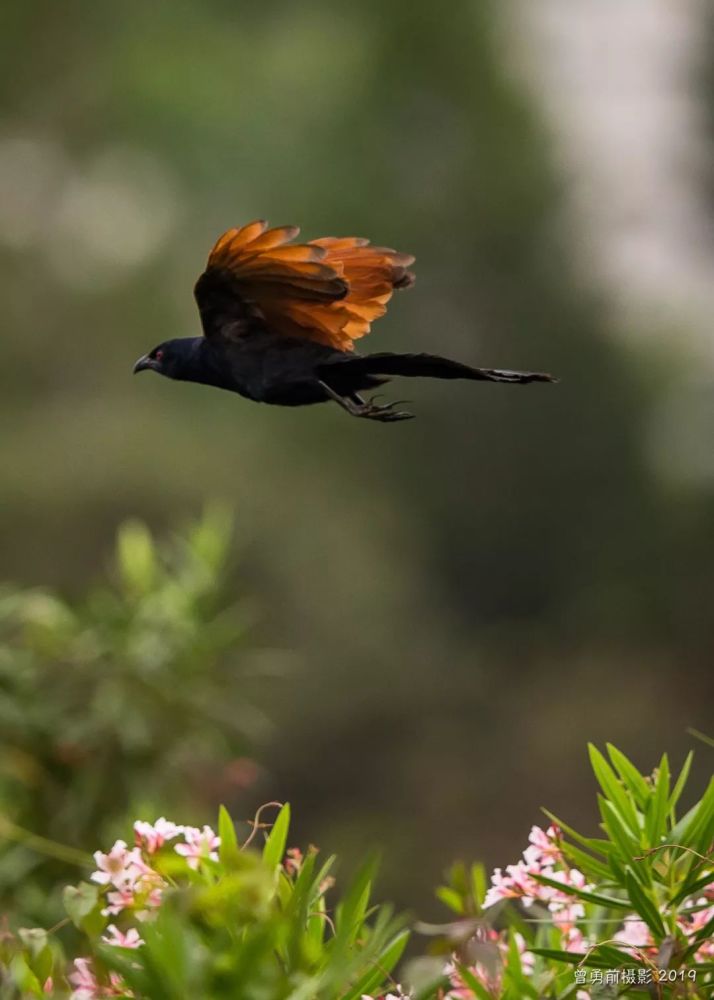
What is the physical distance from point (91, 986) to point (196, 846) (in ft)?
0.34

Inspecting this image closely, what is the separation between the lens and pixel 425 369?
0.62m

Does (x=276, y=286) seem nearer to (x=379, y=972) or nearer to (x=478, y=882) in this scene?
(x=379, y=972)

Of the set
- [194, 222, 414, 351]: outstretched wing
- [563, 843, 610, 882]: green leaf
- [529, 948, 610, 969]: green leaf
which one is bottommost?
[529, 948, 610, 969]: green leaf

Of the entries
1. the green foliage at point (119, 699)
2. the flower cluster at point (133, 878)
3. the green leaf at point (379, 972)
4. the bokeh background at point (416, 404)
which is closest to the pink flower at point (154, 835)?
the flower cluster at point (133, 878)

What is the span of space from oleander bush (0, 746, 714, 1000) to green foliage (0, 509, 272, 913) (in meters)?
0.88

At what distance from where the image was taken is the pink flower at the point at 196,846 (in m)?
0.89

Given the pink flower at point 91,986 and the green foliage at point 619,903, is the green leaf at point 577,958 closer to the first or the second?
the green foliage at point 619,903

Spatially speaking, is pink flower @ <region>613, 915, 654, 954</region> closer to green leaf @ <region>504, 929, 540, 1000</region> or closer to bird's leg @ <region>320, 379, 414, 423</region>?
green leaf @ <region>504, 929, 540, 1000</region>

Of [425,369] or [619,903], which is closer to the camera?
[425,369]

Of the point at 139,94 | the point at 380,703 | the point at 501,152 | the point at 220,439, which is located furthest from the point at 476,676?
the point at 139,94

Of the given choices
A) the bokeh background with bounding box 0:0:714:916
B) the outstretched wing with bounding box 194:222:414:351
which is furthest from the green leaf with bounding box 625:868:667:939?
the bokeh background with bounding box 0:0:714:916

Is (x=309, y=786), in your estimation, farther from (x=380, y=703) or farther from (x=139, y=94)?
(x=139, y=94)

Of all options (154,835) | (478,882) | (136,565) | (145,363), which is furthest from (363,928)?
(136,565)

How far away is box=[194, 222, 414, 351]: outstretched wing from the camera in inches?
27.5
